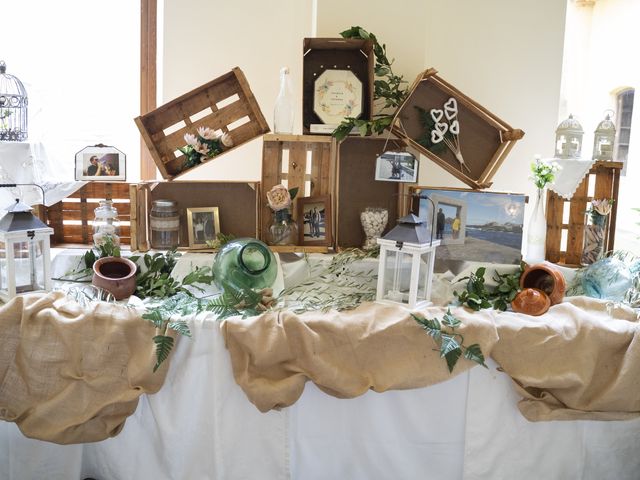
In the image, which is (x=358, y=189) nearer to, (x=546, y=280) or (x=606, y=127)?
(x=546, y=280)

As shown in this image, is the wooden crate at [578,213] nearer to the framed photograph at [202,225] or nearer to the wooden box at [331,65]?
the wooden box at [331,65]

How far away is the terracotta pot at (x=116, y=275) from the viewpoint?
2064 millimetres

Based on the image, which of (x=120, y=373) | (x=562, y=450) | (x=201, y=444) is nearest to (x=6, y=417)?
(x=120, y=373)

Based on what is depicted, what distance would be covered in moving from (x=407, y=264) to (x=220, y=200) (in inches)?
30.7

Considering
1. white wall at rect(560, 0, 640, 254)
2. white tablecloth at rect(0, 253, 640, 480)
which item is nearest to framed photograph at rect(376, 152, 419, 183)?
white tablecloth at rect(0, 253, 640, 480)

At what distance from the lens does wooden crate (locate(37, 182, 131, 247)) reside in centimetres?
246

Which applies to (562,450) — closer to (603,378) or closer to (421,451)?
(603,378)

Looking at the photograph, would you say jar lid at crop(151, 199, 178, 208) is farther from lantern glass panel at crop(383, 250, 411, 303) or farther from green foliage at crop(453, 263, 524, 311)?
green foliage at crop(453, 263, 524, 311)

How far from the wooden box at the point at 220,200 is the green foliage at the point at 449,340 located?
2.72 feet

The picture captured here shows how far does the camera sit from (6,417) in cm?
174

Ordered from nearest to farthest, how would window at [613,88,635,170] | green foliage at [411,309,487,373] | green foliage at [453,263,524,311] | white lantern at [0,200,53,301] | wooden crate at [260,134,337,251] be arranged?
1. green foliage at [411,309,487,373]
2. white lantern at [0,200,53,301]
3. green foliage at [453,263,524,311]
4. wooden crate at [260,134,337,251]
5. window at [613,88,635,170]

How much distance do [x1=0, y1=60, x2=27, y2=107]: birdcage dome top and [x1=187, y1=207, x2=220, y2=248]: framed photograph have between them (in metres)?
0.80

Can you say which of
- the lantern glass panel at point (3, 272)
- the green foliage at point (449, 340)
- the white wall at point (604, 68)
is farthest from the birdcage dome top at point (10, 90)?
the white wall at point (604, 68)

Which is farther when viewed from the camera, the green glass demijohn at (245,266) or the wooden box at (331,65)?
the wooden box at (331,65)
